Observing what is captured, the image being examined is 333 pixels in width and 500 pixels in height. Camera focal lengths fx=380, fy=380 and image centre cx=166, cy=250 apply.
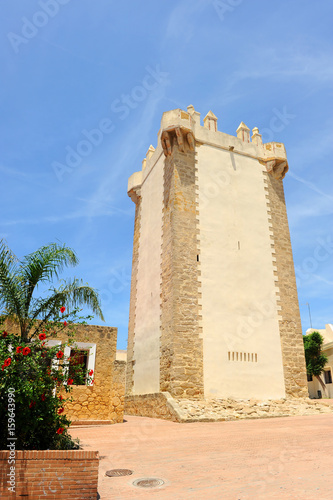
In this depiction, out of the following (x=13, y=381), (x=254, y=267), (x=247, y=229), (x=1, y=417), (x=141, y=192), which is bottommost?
(x=1, y=417)

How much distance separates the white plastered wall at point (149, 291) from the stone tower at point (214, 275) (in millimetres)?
53

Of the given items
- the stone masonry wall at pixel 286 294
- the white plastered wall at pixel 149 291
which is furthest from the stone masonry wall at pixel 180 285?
the stone masonry wall at pixel 286 294

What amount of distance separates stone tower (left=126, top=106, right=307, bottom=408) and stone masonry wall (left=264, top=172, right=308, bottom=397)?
0.17 ft

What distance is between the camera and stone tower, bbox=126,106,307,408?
50.5 feet

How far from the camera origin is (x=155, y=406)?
1498cm

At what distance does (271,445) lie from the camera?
25.6ft

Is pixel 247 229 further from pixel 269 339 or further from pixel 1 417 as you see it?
pixel 1 417

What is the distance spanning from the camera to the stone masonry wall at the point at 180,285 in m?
14.7

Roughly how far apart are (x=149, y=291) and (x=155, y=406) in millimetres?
5537

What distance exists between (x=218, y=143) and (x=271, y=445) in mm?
14953

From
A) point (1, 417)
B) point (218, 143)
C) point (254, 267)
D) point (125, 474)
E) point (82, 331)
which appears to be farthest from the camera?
point (218, 143)

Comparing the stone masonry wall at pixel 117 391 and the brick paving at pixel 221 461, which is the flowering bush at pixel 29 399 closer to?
the brick paving at pixel 221 461

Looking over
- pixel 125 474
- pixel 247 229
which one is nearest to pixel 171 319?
pixel 247 229

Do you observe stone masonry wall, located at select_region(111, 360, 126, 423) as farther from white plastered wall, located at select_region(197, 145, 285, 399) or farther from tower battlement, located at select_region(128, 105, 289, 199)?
tower battlement, located at select_region(128, 105, 289, 199)
